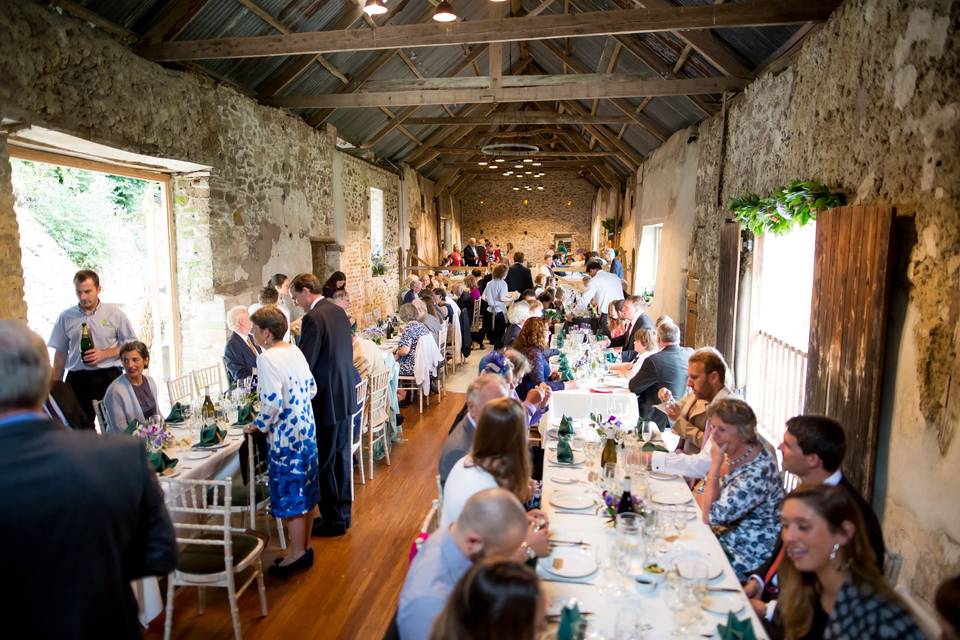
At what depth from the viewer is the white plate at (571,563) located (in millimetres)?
2260

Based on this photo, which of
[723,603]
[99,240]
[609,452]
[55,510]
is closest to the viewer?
[55,510]

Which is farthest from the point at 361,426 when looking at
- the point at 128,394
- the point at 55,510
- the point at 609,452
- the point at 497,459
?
the point at 55,510

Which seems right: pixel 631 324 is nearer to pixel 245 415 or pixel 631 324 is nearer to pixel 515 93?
pixel 515 93

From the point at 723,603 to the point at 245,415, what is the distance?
319cm

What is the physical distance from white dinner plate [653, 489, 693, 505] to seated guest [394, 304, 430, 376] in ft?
13.8

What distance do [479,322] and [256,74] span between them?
6.23 metres

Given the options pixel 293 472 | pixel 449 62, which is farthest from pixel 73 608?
pixel 449 62

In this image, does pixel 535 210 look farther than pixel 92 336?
Yes

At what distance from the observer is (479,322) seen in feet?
38.8

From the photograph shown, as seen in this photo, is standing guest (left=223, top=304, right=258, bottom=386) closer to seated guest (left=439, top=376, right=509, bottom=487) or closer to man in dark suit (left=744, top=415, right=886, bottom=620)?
seated guest (left=439, top=376, right=509, bottom=487)

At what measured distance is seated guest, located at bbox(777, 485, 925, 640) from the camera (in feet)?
5.57

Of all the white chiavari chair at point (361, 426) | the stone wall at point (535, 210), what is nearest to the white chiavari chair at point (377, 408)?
the white chiavari chair at point (361, 426)

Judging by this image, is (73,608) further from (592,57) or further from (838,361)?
(592,57)

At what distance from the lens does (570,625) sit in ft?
6.07
